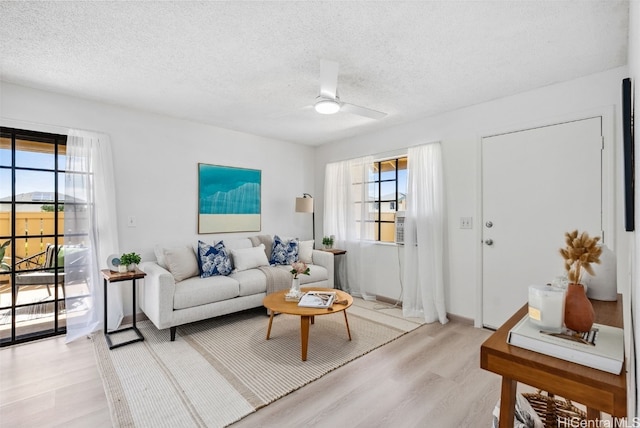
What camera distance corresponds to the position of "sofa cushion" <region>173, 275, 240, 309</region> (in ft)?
9.57

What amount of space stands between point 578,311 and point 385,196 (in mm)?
3271

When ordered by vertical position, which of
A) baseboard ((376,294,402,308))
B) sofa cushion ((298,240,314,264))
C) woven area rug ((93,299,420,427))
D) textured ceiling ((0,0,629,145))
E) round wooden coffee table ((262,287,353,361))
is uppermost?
textured ceiling ((0,0,629,145))

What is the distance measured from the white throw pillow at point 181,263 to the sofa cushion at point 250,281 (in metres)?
0.42

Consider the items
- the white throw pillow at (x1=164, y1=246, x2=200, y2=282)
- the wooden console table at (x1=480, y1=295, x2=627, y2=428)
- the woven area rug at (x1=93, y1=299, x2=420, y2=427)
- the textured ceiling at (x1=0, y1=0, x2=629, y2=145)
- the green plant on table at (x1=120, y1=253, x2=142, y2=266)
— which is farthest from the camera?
the white throw pillow at (x1=164, y1=246, x2=200, y2=282)

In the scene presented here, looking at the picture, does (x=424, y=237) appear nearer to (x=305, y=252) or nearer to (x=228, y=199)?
(x=305, y=252)

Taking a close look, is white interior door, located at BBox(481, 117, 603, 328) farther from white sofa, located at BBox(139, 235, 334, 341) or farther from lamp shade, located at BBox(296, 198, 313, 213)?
lamp shade, located at BBox(296, 198, 313, 213)

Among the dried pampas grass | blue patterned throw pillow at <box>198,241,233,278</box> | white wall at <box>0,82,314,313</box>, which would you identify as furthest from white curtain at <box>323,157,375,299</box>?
the dried pampas grass

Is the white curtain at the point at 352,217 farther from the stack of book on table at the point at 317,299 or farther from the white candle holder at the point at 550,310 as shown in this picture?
the white candle holder at the point at 550,310

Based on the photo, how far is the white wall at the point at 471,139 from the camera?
2.44 meters

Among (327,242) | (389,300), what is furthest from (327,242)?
(389,300)

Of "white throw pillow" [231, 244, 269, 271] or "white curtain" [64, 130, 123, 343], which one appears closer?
"white curtain" [64, 130, 123, 343]

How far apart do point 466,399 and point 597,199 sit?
1.93 m

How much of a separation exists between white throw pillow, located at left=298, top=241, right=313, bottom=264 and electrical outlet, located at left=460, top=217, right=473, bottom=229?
2.04 m

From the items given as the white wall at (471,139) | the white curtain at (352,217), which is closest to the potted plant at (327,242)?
the white curtain at (352,217)
